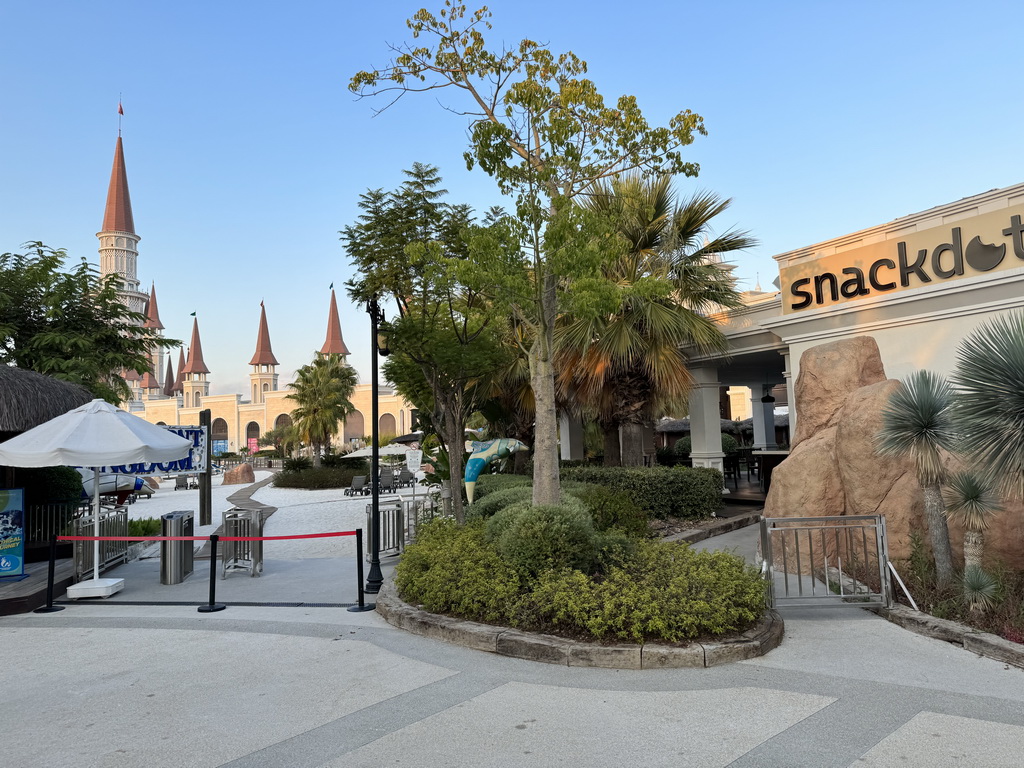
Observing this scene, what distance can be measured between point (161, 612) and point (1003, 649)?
821 cm

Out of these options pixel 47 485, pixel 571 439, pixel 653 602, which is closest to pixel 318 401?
pixel 571 439

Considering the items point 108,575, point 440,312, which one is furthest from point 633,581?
point 440,312

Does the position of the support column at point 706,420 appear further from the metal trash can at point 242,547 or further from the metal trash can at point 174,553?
the metal trash can at point 174,553

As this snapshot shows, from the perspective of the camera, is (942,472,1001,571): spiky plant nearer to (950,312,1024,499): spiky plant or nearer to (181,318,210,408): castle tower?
(950,312,1024,499): spiky plant

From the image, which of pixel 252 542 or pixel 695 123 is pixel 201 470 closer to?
pixel 252 542

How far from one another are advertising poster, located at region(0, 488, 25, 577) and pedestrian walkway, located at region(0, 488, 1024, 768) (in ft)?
10.7

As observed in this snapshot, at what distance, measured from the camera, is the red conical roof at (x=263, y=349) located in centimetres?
10338

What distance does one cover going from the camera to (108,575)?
10.4m

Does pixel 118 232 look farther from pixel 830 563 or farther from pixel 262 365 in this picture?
pixel 830 563

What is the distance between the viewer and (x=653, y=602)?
566 centimetres

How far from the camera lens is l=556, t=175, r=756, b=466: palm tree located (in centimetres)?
1315

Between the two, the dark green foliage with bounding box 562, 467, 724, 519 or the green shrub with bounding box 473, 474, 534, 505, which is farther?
the green shrub with bounding box 473, 474, 534, 505

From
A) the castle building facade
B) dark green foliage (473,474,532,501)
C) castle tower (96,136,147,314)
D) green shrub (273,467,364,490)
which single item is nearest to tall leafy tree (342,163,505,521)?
dark green foliage (473,474,532,501)

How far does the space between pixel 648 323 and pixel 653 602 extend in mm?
8183
